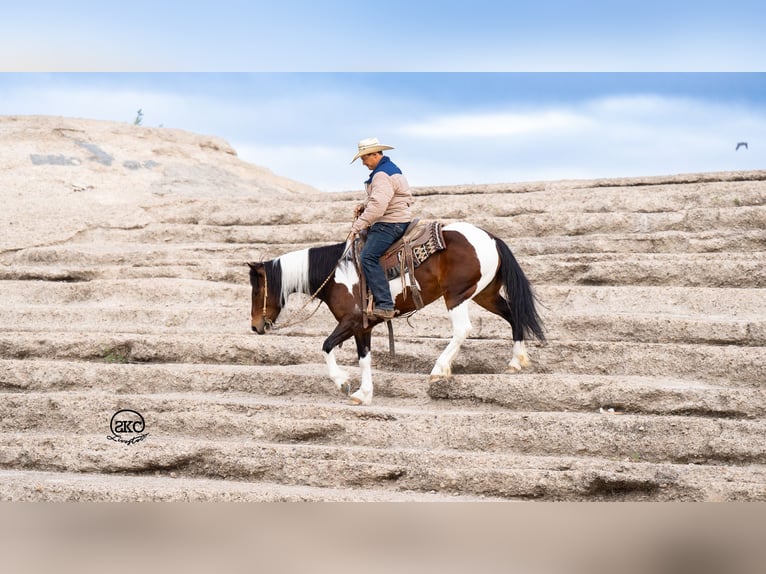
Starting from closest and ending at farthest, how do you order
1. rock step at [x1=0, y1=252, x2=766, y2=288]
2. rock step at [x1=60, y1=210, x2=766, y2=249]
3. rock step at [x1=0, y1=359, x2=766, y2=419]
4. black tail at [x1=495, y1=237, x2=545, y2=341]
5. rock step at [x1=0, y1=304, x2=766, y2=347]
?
rock step at [x1=0, y1=359, x2=766, y2=419], black tail at [x1=495, y1=237, x2=545, y2=341], rock step at [x1=0, y1=304, x2=766, y2=347], rock step at [x1=0, y1=252, x2=766, y2=288], rock step at [x1=60, y1=210, x2=766, y2=249]

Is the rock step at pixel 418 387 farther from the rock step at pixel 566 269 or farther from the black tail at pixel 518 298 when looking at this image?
the rock step at pixel 566 269

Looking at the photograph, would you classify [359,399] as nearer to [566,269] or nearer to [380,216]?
[380,216]

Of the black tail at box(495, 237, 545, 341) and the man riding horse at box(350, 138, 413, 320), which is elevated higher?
the man riding horse at box(350, 138, 413, 320)

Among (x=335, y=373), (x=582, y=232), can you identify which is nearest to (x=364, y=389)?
(x=335, y=373)

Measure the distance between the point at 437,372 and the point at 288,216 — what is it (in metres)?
6.40

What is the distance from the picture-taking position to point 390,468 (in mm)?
7711

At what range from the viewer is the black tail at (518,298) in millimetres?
9531

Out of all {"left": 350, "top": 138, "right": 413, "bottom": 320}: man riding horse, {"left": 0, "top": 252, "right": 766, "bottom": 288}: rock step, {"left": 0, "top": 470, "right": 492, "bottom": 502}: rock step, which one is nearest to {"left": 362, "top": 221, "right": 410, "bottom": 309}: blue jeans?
{"left": 350, "top": 138, "right": 413, "bottom": 320}: man riding horse

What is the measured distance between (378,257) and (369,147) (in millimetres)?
1132

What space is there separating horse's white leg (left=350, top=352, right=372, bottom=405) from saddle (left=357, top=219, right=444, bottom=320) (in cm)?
57

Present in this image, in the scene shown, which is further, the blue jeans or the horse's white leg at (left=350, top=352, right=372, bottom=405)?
the blue jeans

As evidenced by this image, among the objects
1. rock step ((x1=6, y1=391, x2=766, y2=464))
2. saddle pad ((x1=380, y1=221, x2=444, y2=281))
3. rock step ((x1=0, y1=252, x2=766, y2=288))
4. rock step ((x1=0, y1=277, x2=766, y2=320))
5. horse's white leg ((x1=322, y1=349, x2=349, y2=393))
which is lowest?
rock step ((x1=6, y1=391, x2=766, y2=464))

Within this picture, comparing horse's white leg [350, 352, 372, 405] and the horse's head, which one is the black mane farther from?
horse's white leg [350, 352, 372, 405]

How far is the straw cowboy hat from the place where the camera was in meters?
9.34
